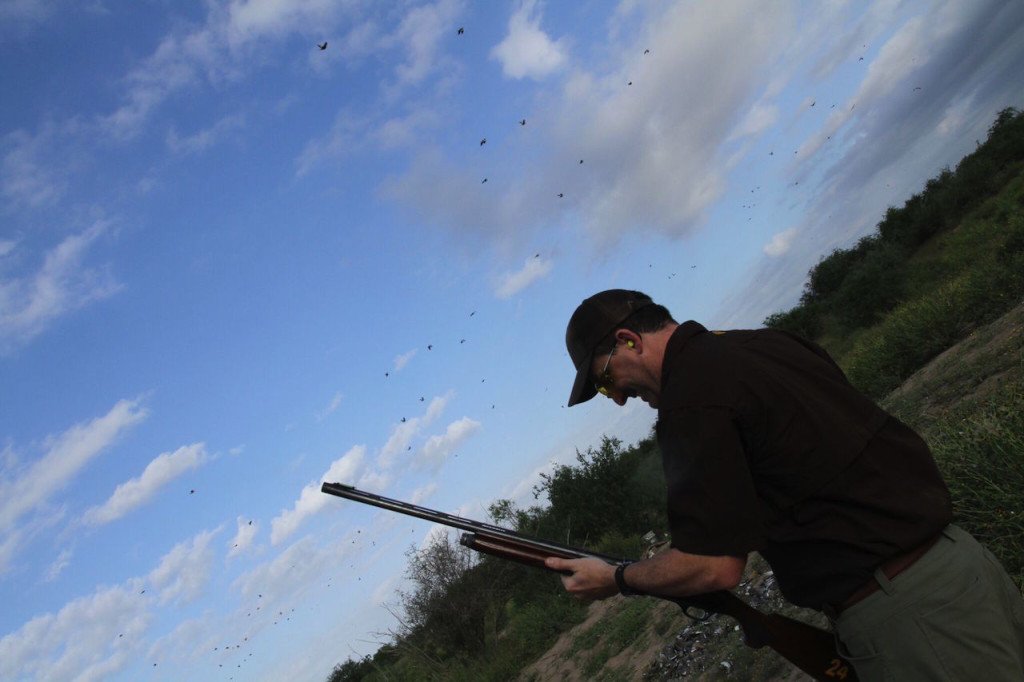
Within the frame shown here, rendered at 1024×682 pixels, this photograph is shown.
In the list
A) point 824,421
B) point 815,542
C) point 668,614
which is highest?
point 824,421

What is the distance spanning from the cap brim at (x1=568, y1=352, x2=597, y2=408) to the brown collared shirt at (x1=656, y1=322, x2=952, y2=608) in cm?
44

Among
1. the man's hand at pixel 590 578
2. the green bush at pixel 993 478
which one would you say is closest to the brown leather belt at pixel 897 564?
the man's hand at pixel 590 578

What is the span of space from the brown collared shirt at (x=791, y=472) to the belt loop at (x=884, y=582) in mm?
25

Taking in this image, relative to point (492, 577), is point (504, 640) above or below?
below

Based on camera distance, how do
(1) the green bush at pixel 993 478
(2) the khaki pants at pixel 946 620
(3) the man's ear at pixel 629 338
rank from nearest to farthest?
(2) the khaki pants at pixel 946 620 → (3) the man's ear at pixel 629 338 → (1) the green bush at pixel 993 478

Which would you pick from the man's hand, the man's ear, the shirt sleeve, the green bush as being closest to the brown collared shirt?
the shirt sleeve

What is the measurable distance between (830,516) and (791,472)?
178mm

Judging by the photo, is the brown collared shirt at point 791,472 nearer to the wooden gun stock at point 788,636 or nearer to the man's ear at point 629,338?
the man's ear at point 629,338

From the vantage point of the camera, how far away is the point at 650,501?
23984mm

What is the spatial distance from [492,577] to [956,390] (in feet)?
45.2

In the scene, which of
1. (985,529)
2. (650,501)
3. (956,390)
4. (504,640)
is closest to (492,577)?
(504,640)

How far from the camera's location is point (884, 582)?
85.3 inches

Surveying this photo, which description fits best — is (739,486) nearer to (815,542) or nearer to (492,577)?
(815,542)

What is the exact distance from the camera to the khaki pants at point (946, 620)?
2104mm
